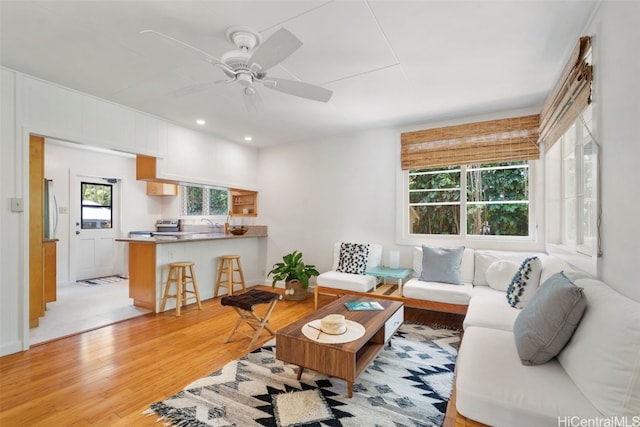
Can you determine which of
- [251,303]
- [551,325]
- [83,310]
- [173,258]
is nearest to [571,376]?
[551,325]

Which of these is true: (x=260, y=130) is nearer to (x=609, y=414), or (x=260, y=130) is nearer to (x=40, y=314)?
(x=40, y=314)

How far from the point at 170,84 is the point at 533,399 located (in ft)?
11.7

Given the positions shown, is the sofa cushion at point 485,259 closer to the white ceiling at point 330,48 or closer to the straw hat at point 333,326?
the white ceiling at point 330,48

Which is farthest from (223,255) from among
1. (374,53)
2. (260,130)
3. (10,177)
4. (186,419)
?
(374,53)

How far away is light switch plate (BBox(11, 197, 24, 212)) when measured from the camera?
8.70ft

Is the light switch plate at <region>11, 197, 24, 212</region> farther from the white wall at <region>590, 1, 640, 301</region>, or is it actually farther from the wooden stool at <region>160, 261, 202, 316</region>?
the white wall at <region>590, 1, 640, 301</region>

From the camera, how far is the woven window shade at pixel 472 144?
3449 mm

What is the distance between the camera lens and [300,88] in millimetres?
2209

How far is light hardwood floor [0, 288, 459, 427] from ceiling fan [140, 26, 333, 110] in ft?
7.33

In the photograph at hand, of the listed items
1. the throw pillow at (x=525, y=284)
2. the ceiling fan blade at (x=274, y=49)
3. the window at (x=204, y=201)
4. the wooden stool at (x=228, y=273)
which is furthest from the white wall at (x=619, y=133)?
the window at (x=204, y=201)

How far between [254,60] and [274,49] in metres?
0.20

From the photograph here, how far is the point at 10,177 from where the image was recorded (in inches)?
104

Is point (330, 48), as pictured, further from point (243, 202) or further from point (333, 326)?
point (243, 202)

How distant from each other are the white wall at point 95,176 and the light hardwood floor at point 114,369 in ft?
10.3
